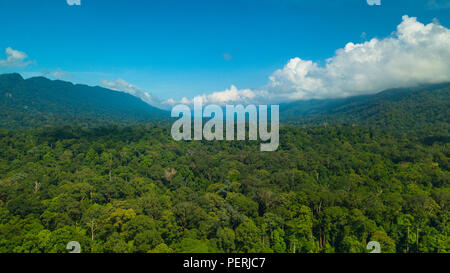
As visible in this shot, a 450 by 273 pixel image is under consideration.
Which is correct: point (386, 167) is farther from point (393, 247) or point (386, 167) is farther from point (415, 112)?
point (415, 112)

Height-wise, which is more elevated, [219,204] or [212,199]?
[212,199]

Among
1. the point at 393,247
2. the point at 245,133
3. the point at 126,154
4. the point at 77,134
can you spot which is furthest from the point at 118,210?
the point at 245,133

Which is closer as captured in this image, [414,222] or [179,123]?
[414,222]

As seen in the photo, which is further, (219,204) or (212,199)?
(212,199)

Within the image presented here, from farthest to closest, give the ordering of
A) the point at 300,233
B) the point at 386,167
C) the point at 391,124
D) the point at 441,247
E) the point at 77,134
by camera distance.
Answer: the point at 391,124 < the point at 77,134 < the point at 386,167 < the point at 300,233 < the point at 441,247

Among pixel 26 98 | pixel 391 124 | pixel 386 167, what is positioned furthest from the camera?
pixel 26 98
